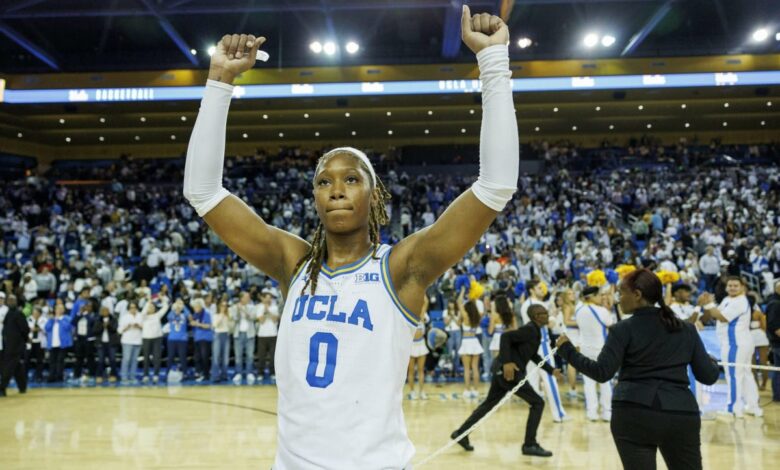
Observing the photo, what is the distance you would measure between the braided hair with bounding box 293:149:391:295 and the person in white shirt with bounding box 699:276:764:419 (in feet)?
24.8

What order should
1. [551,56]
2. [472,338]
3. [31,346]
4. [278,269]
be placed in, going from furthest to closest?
[551,56] → [31,346] → [472,338] → [278,269]

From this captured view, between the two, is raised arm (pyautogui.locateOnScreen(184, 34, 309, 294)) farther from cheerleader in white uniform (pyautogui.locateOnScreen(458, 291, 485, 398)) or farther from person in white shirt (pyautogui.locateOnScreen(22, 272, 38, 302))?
person in white shirt (pyautogui.locateOnScreen(22, 272, 38, 302))

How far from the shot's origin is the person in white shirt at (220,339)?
40.9ft

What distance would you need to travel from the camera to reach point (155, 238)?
19359 mm

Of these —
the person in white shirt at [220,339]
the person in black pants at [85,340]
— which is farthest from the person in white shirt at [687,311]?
the person in black pants at [85,340]

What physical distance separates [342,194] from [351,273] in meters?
0.22

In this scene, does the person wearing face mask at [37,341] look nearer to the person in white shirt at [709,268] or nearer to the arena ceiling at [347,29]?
the arena ceiling at [347,29]

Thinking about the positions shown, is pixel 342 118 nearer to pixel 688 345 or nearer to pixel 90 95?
pixel 90 95

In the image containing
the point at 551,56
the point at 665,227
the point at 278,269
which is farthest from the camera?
the point at 551,56

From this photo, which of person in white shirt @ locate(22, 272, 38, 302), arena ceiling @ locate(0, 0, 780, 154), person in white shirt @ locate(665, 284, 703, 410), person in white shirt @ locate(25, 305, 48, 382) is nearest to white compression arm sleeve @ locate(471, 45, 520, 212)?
person in white shirt @ locate(665, 284, 703, 410)

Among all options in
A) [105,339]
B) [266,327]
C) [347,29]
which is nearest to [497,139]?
[266,327]

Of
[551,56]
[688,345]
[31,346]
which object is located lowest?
[31,346]

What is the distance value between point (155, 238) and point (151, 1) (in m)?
6.56

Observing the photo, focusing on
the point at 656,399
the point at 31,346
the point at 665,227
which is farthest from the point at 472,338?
the point at 665,227
